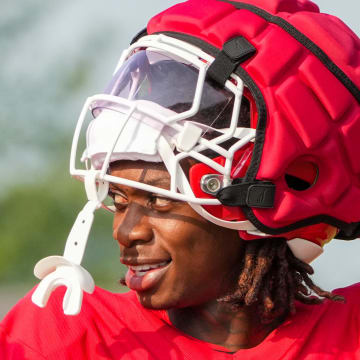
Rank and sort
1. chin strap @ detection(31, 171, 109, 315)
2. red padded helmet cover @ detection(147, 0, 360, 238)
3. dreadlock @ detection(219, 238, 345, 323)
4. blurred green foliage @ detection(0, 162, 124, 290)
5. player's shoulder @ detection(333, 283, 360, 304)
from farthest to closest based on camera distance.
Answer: blurred green foliage @ detection(0, 162, 124, 290) < player's shoulder @ detection(333, 283, 360, 304) < dreadlock @ detection(219, 238, 345, 323) < red padded helmet cover @ detection(147, 0, 360, 238) < chin strap @ detection(31, 171, 109, 315)

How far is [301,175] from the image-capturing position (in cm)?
228

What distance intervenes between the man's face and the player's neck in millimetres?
126

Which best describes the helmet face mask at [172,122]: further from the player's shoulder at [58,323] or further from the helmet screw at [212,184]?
the player's shoulder at [58,323]

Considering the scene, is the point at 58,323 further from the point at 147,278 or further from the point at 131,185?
the point at 131,185

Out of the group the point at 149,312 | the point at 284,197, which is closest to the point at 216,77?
the point at 284,197

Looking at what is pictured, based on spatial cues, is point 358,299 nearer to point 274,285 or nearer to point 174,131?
point 274,285

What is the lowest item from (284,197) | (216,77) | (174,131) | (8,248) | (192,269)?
(8,248)

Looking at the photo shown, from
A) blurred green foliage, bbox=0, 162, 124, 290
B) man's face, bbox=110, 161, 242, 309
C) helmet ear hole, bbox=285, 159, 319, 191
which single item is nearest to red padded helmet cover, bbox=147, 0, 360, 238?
helmet ear hole, bbox=285, 159, 319, 191

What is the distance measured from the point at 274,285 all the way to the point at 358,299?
333 millimetres

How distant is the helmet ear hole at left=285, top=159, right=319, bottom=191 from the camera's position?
2271mm

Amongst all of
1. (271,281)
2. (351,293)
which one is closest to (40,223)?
(351,293)

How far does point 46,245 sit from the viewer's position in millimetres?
8273

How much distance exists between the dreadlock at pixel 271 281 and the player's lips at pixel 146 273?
21 centimetres

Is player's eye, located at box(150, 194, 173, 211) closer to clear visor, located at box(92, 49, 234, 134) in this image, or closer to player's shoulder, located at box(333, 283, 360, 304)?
clear visor, located at box(92, 49, 234, 134)
